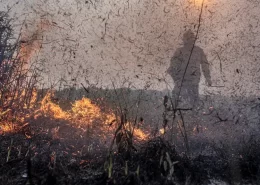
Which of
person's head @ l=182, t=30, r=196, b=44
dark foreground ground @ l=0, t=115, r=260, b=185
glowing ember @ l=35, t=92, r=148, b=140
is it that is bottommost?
dark foreground ground @ l=0, t=115, r=260, b=185

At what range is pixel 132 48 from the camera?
6844 millimetres

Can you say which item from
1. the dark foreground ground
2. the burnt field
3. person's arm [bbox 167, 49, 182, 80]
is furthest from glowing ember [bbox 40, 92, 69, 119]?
person's arm [bbox 167, 49, 182, 80]

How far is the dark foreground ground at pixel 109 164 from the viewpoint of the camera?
351 cm

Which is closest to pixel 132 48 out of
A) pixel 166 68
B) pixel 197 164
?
pixel 166 68

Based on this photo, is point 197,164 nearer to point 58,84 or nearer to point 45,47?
point 58,84

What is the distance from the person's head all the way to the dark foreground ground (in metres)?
2.92

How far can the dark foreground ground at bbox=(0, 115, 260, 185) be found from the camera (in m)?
3.51

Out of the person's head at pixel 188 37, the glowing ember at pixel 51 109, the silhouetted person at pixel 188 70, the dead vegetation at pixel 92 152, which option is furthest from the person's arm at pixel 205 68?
the glowing ember at pixel 51 109

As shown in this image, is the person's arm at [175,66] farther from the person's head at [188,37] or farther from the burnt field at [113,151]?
the burnt field at [113,151]

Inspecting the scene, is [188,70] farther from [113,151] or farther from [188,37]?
[113,151]

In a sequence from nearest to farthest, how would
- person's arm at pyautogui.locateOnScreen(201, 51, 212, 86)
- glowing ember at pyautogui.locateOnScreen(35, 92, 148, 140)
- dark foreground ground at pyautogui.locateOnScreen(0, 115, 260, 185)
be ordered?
1. dark foreground ground at pyautogui.locateOnScreen(0, 115, 260, 185)
2. glowing ember at pyautogui.locateOnScreen(35, 92, 148, 140)
3. person's arm at pyautogui.locateOnScreen(201, 51, 212, 86)

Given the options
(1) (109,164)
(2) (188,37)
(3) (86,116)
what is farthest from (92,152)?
(2) (188,37)

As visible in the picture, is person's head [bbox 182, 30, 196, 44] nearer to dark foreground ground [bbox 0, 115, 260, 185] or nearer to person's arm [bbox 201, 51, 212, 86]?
person's arm [bbox 201, 51, 212, 86]

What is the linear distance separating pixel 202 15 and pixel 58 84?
4.00 metres
